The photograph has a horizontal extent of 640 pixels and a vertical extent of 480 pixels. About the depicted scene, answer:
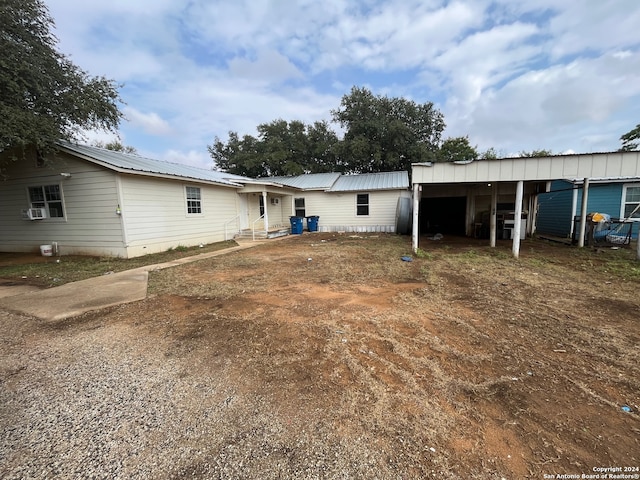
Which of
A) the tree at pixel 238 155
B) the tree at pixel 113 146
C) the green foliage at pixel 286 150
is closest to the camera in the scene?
the green foliage at pixel 286 150

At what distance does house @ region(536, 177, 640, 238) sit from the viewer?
1130 cm

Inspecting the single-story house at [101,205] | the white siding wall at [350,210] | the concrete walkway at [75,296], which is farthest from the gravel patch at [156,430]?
the white siding wall at [350,210]

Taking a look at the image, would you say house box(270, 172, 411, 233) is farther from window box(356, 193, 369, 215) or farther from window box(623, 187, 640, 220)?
window box(623, 187, 640, 220)

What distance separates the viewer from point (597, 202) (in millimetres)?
12008

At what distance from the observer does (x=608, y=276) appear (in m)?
5.93

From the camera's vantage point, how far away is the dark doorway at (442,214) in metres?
16.6

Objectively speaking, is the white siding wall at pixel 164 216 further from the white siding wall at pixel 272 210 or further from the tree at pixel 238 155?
the tree at pixel 238 155

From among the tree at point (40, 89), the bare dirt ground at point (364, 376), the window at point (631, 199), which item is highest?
the tree at point (40, 89)

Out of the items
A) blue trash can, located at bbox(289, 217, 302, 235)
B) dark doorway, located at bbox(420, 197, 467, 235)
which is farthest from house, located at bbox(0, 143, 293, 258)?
dark doorway, located at bbox(420, 197, 467, 235)

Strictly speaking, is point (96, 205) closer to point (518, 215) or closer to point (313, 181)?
point (313, 181)

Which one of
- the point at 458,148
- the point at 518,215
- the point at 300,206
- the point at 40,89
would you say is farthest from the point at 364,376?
the point at 458,148

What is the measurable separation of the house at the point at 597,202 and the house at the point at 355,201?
698cm

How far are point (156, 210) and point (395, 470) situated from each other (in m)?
10.6

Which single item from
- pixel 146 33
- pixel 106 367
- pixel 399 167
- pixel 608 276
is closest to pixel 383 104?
pixel 399 167
